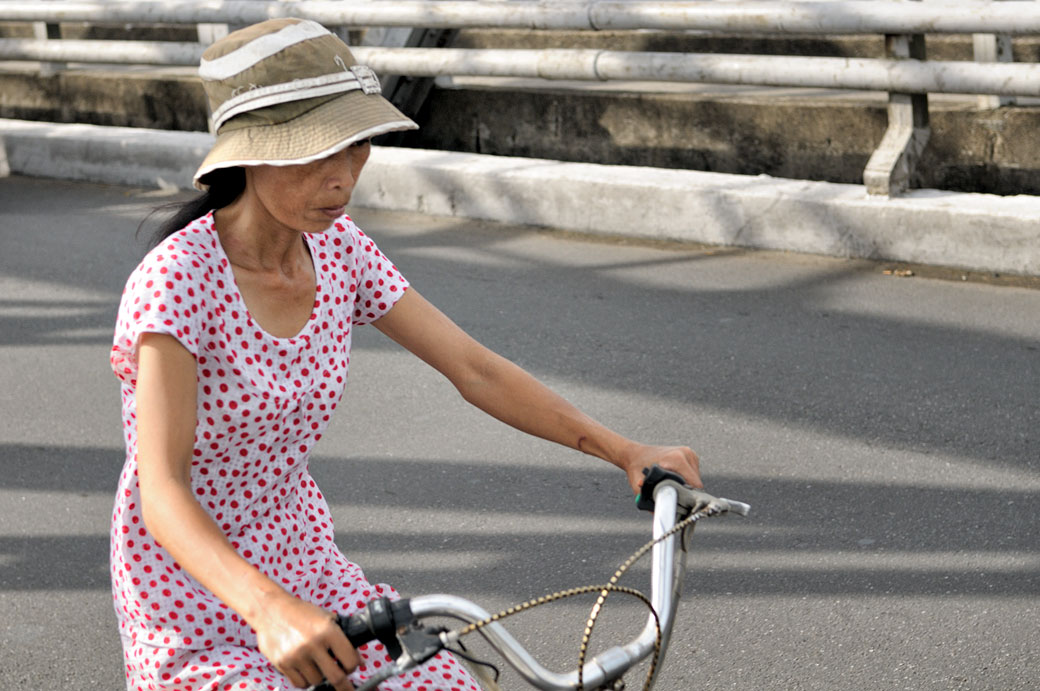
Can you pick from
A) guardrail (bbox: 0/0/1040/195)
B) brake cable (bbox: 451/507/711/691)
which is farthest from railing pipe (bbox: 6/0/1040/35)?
brake cable (bbox: 451/507/711/691)

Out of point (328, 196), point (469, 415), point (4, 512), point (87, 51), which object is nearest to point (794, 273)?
point (469, 415)

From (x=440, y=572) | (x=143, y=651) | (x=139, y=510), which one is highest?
(x=139, y=510)

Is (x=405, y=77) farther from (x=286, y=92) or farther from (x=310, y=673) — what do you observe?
(x=310, y=673)

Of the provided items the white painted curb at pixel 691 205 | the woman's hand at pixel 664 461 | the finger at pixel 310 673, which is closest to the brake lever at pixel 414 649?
the finger at pixel 310 673

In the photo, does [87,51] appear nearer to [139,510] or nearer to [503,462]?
[503,462]

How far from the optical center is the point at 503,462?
4.80 metres

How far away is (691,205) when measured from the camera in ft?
23.1

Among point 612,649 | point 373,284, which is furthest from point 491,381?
point 612,649

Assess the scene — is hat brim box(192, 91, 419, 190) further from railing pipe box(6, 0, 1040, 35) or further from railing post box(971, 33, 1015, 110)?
railing post box(971, 33, 1015, 110)

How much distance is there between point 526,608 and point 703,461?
303cm

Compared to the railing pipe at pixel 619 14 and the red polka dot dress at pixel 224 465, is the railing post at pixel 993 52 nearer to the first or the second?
the railing pipe at pixel 619 14

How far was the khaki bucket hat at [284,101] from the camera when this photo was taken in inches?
85.3

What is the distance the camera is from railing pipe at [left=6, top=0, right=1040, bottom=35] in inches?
245

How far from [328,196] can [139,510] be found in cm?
58
